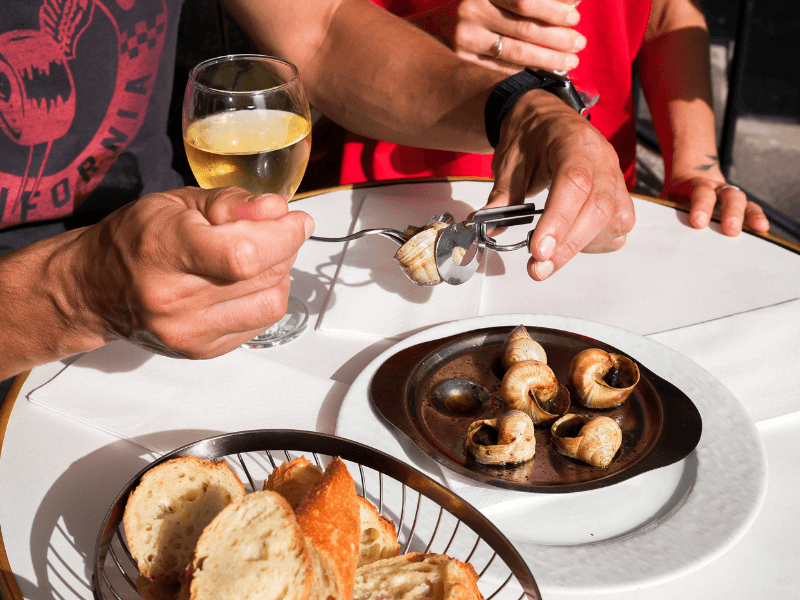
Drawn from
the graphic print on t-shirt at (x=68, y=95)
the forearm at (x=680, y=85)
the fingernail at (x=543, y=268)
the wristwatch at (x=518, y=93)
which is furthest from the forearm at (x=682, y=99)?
the graphic print on t-shirt at (x=68, y=95)

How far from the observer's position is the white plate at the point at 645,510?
0.49m

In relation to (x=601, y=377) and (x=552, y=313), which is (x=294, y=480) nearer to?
(x=601, y=377)

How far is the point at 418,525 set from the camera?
1.73 ft

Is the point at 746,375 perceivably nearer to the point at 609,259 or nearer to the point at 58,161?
the point at 609,259

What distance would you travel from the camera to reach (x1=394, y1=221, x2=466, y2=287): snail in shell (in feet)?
2.49

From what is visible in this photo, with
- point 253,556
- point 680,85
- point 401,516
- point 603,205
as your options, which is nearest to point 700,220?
point 603,205

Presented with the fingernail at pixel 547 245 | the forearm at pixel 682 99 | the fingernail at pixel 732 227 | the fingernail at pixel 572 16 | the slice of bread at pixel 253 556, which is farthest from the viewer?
the forearm at pixel 682 99

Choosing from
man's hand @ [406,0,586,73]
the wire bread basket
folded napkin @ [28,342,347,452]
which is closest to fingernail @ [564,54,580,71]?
man's hand @ [406,0,586,73]

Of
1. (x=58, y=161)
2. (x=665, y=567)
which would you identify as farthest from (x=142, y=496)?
(x=58, y=161)

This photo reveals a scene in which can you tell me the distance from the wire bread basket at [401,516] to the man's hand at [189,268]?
108 millimetres

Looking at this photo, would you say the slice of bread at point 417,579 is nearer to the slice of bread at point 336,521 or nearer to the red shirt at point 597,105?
the slice of bread at point 336,521

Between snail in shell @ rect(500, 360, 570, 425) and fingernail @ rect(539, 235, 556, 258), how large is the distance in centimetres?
15

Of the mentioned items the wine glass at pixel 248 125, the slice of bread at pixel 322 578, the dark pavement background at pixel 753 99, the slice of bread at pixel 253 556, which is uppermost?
the wine glass at pixel 248 125

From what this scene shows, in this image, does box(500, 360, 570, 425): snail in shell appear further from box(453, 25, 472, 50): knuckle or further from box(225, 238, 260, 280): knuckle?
box(453, 25, 472, 50): knuckle
